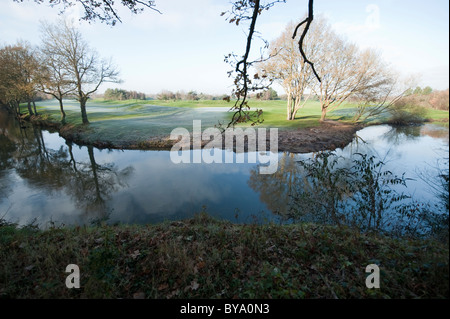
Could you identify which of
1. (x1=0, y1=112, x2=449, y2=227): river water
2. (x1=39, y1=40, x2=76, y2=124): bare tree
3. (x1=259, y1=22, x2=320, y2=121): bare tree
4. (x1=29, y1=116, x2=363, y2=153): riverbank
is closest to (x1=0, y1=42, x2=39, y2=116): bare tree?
(x1=39, y1=40, x2=76, y2=124): bare tree

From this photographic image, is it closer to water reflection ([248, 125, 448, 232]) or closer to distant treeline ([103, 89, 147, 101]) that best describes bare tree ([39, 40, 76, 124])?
water reflection ([248, 125, 448, 232])

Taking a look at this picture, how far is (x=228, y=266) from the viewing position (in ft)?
11.4

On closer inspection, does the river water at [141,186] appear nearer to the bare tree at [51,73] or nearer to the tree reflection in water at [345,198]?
the tree reflection in water at [345,198]

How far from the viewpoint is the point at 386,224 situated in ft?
20.5

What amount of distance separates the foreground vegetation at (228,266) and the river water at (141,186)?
2228 mm

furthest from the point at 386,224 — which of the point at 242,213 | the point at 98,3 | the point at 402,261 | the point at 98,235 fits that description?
the point at 98,3

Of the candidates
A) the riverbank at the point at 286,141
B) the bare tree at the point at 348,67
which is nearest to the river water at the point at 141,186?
the riverbank at the point at 286,141

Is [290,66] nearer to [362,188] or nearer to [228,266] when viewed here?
[362,188]

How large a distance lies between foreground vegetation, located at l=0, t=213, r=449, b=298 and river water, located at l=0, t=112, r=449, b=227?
223cm

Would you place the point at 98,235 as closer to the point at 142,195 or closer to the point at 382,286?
the point at 142,195

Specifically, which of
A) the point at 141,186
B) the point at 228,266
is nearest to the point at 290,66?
the point at 141,186

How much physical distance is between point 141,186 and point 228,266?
7.46 metres

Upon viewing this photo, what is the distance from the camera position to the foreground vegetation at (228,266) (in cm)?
277

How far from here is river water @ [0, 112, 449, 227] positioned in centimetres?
726
